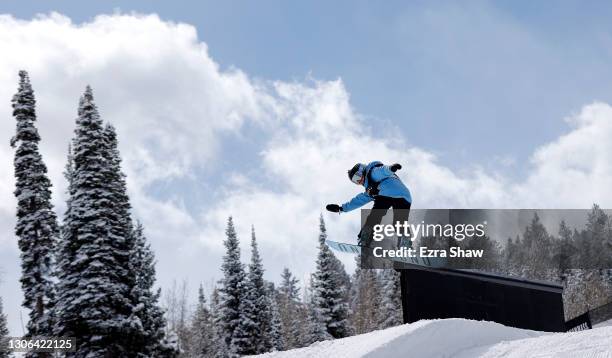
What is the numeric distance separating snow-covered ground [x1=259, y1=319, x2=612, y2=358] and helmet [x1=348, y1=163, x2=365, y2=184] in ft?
12.5

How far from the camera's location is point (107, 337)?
23.4m

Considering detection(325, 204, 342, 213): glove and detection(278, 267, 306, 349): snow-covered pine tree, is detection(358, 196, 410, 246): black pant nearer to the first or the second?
detection(325, 204, 342, 213): glove

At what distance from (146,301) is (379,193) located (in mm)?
19266

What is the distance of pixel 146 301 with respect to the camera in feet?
91.3

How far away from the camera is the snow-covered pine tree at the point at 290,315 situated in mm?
54156

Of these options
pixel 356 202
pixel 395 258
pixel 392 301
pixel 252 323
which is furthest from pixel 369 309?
pixel 356 202

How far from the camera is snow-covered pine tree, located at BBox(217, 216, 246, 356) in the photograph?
42062 mm

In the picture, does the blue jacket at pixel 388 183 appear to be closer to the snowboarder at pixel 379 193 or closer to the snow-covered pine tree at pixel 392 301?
the snowboarder at pixel 379 193

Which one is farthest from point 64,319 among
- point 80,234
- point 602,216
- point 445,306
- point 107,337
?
point 602,216

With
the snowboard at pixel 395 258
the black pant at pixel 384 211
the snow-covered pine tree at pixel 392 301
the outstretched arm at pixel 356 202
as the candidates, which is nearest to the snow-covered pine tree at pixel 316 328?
the snow-covered pine tree at pixel 392 301

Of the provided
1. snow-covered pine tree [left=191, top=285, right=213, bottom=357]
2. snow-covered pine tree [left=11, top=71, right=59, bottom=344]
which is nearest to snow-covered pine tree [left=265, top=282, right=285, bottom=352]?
snow-covered pine tree [left=191, top=285, right=213, bottom=357]

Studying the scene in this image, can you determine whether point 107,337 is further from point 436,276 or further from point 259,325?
point 259,325

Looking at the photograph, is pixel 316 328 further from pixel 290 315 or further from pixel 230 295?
pixel 290 315

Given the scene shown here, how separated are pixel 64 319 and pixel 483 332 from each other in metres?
19.8
